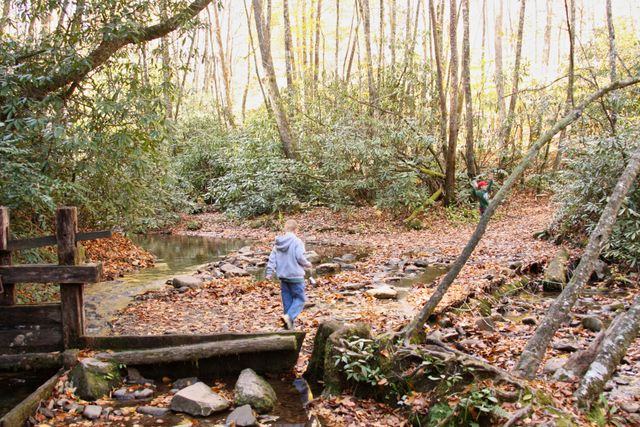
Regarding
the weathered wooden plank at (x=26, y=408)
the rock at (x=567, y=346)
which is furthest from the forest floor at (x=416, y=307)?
the weathered wooden plank at (x=26, y=408)

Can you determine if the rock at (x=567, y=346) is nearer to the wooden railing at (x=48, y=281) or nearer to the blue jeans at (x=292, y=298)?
the blue jeans at (x=292, y=298)

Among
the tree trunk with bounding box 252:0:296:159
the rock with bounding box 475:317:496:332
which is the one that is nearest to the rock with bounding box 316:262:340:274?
the rock with bounding box 475:317:496:332

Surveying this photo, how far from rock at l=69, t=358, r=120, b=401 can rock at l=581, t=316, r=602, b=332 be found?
20.1 feet

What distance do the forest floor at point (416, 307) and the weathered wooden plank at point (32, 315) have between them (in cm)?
173

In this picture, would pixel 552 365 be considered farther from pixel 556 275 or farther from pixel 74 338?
pixel 74 338

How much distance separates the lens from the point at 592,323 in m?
7.04

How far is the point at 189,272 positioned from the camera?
12953mm

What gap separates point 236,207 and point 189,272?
10.3 m

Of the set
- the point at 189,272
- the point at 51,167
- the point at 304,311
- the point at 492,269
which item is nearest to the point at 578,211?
the point at 492,269

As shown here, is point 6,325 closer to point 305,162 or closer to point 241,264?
point 241,264

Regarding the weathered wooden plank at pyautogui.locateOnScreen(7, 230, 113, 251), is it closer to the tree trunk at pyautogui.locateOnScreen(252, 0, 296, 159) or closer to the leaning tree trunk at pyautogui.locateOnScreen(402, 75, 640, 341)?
the leaning tree trunk at pyautogui.locateOnScreen(402, 75, 640, 341)

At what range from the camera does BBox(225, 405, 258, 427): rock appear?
4.82 m

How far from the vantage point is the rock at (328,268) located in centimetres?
1229

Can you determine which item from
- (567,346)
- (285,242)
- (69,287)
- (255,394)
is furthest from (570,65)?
(69,287)
